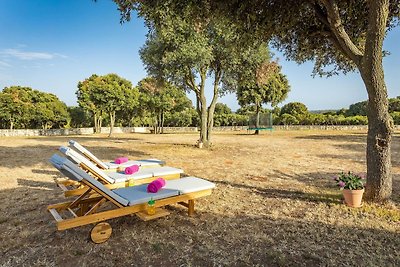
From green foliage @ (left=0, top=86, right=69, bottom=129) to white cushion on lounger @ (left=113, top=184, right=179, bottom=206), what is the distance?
145 ft

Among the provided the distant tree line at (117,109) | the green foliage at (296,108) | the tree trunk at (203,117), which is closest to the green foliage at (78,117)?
the distant tree line at (117,109)

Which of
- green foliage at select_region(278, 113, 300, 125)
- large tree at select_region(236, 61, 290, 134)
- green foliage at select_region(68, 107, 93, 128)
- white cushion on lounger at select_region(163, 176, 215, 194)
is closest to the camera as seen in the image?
white cushion on lounger at select_region(163, 176, 215, 194)

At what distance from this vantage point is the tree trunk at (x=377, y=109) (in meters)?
5.46

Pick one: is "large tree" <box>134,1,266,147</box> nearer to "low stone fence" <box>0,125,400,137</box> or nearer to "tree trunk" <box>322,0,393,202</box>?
"tree trunk" <box>322,0,393,202</box>

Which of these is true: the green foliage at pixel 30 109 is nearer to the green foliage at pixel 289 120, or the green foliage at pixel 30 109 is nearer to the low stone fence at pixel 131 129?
the low stone fence at pixel 131 129

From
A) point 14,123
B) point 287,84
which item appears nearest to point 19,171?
point 287,84

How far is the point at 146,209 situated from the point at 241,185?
3977 mm

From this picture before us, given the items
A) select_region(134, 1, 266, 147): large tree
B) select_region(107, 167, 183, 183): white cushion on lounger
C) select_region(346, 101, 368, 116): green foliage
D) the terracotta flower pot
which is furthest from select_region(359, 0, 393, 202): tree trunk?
select_region(346, 101, 368, 116): green foliage

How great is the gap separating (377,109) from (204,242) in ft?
15.7

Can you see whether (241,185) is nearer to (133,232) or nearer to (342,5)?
(133,232)

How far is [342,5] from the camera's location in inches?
298

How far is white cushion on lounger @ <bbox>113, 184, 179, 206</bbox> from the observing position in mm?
4430

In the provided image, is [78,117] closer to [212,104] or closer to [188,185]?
[212,104]

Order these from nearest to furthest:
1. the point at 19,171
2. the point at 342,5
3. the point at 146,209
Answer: the point at 146,209 → the point at 342,5 → the point at 19,171
